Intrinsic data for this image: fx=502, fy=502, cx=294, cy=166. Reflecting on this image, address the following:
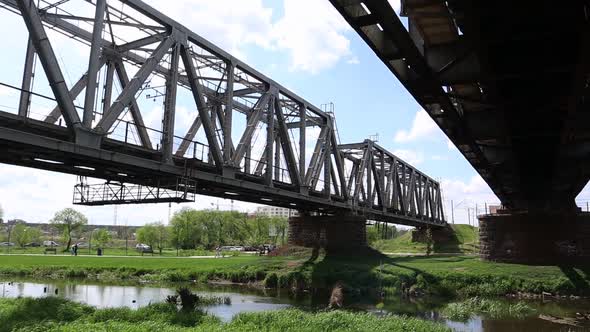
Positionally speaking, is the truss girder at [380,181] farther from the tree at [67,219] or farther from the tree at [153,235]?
the tree at [67,219]

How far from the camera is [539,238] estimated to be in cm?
3700

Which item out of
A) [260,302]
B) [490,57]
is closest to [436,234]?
[260,302]

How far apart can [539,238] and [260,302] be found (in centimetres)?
2160

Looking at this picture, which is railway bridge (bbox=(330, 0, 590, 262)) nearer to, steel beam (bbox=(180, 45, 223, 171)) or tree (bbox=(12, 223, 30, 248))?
steel beam (bbox=(180, 45, 223, 171))

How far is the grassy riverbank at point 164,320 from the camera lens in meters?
17.2

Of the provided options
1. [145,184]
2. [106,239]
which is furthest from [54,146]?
[106,239]

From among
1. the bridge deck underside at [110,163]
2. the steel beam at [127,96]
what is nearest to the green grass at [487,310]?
the bridge deck underside at [110,163]

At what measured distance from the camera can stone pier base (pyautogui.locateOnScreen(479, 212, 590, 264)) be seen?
35.9 meters

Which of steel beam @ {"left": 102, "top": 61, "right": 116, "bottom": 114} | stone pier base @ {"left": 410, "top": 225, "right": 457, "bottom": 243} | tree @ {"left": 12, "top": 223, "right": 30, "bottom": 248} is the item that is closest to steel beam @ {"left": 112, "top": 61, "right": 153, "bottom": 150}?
steel beam @ {"left": 102, "top": 61, "right": 116, "bottom": 114}

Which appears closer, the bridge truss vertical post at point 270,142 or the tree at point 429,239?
the bridge truss vertical post at point 270,142

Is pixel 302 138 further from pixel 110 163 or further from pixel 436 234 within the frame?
pixel 436 234

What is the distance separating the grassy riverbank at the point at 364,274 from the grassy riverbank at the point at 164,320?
13.2m

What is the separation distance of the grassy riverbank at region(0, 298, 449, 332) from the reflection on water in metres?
2.62

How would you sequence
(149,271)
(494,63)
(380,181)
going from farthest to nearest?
(380,181) < (149,271) < (494,63)
